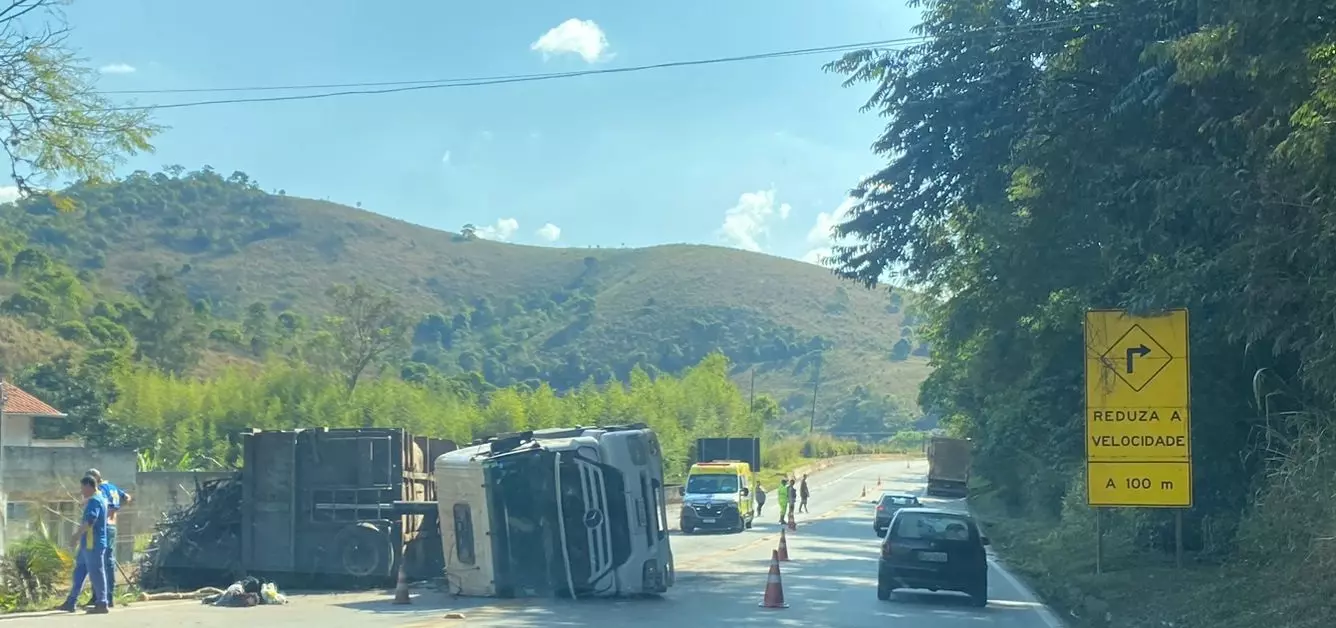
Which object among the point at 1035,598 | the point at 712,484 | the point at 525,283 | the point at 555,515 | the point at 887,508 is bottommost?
the point at 887,508

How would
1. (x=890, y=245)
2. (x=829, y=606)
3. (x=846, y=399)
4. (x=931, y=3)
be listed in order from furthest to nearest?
(x=846, y=399), (x=890, y=245), (x=931, y=3), (x=829, y=606)

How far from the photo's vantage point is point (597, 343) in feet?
497

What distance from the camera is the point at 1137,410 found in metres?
17.1

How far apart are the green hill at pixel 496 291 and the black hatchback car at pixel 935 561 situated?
114 meters

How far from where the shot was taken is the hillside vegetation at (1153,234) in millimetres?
12984

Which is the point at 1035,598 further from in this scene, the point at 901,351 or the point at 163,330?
the point at 901,351

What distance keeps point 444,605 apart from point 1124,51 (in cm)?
1207

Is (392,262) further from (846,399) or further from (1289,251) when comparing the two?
(1289,251)

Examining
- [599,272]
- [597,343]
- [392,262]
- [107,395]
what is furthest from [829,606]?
[599,272]

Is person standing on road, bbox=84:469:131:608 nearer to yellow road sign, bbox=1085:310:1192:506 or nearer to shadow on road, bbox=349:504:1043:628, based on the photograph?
shadow on road, bbox=349:504:1043:628

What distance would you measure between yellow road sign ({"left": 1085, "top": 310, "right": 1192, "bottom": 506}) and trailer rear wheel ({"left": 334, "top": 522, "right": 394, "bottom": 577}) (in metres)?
10.1

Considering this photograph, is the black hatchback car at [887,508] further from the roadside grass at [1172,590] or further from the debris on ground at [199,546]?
the debris on ground at [199,546]

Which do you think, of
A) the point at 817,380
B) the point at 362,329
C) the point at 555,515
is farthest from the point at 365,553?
the point at 817,380

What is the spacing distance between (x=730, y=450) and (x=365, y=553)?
42.5m
